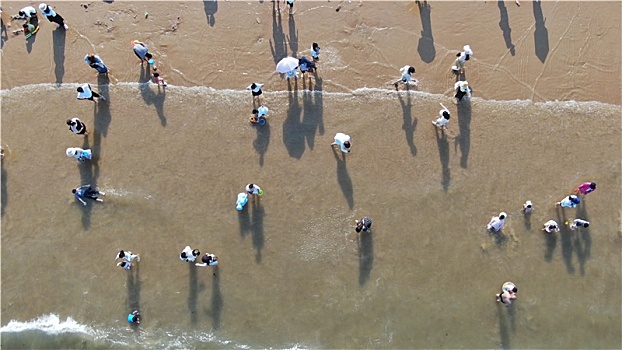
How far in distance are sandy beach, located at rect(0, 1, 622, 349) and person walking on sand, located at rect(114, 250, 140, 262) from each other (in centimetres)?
27

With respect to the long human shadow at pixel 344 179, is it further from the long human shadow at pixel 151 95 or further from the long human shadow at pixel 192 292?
the long human shadow at pixel 151 95

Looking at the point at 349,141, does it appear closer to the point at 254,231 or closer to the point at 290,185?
the point at 290,185

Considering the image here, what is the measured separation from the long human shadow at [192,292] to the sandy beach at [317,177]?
0.03 m

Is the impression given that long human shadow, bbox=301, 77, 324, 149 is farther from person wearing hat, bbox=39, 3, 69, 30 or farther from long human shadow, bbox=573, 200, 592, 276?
long human shadow, bbox=573, 200, 592, 276

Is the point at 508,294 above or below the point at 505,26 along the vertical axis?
below

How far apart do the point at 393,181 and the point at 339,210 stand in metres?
1.64

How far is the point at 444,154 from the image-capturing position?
1003 cm

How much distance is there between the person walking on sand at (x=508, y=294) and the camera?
363 inches

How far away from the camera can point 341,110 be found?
1025 centimetres

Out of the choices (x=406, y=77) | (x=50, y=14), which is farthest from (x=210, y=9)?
(x=406, y=77)

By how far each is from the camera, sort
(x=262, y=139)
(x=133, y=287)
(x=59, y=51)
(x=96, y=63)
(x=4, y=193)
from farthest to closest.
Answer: (x=59, y=51) → (x=262, y=139) → (x=4, y=193) → (x=96, y=63) → (x=133, y=287)

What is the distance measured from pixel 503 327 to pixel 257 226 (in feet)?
22.2

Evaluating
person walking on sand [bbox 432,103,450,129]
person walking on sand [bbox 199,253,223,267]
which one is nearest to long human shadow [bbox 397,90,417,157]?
person walking on sand [bbox 432,103,450,129]

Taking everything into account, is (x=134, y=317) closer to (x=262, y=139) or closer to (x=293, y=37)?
(x=262, y=139)
